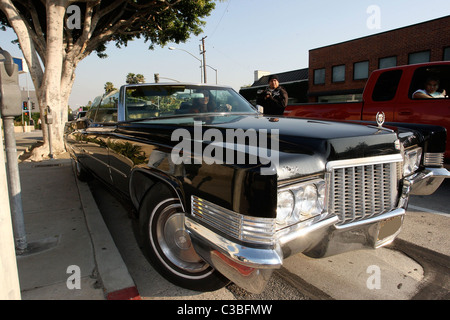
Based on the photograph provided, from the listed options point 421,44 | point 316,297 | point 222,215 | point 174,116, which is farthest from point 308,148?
point 421,44

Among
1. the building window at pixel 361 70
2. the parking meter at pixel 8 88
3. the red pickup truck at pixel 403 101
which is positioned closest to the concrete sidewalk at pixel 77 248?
the parking meter at pixel 8 88

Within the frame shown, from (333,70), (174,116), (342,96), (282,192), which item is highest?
(333,70)

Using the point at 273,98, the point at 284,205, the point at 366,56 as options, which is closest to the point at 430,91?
the point at 273,98

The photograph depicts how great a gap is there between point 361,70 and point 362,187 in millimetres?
22826

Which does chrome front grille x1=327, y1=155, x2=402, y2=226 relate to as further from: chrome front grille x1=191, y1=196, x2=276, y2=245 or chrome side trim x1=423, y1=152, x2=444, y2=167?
chrome side trim x1=423, y1=152, x2=444, y2=167

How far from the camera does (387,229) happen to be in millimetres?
2062

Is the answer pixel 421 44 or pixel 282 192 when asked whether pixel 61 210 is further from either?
pixel 421 44

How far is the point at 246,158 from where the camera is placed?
1610 millimetres

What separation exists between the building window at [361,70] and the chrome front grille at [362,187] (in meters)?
22.2

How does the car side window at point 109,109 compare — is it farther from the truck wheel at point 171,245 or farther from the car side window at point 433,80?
the car side window at point 433,80

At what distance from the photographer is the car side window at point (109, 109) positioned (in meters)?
3.39

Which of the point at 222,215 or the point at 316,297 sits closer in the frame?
the point at 222,215

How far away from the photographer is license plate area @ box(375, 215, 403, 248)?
202 cm
